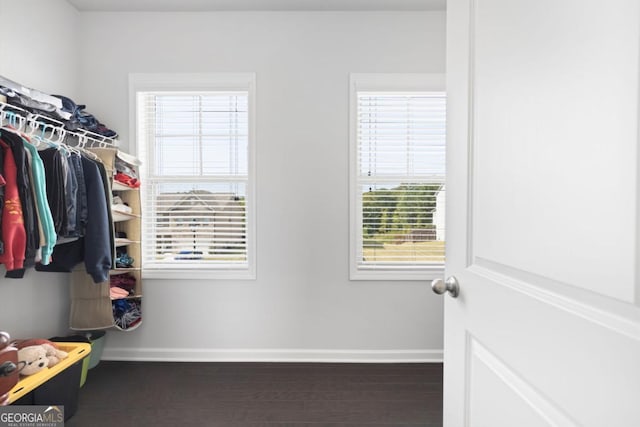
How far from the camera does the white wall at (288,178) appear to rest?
2604 millimetres

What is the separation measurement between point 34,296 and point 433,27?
11.2 ft

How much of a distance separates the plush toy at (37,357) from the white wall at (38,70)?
542 mm

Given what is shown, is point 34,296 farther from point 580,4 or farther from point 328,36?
point 580,4

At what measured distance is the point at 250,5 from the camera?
253cm

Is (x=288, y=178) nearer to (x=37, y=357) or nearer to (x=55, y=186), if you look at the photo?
(x=55, y=186)

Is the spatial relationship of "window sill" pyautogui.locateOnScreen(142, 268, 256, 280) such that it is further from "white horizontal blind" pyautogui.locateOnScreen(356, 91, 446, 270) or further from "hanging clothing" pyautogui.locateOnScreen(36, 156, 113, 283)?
"white horizontal blind" pyautogui.locateOnScreen(356, 91, 446, 270)

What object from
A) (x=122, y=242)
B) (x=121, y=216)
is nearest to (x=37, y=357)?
(x=122, y=242)

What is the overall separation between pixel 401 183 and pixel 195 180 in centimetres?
167

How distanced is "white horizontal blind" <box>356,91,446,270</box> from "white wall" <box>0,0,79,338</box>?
2222 millimetres

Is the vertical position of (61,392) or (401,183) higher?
(401,183)

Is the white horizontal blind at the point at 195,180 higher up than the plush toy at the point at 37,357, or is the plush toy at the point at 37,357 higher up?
the white horizontal blind at the point at 195,180

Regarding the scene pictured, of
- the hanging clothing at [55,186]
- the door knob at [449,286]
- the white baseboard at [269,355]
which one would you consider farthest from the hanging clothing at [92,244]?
the door knob at [449,286]

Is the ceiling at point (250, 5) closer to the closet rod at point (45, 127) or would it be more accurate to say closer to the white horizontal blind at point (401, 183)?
the white horizontal blind at point (401, 183)

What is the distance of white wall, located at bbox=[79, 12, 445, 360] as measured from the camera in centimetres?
260
